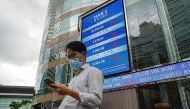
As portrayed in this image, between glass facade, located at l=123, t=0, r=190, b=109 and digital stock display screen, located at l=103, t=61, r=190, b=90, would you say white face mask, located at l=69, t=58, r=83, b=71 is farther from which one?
glass facade, located at l=123, t=0, r=190, b=109

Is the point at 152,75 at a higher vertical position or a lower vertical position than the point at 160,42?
lower

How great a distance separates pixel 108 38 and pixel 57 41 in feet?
61.3

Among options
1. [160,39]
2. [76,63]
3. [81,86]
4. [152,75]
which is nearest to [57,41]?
[160,39]

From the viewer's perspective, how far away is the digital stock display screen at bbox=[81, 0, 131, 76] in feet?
13.1

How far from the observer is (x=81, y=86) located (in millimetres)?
2031

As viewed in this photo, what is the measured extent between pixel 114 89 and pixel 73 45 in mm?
1626

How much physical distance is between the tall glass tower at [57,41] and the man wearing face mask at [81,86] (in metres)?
17.3

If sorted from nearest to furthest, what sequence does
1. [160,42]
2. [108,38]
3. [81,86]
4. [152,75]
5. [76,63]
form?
[81,86]
[76,63]
[152,75]
[108,38]
[160,42]

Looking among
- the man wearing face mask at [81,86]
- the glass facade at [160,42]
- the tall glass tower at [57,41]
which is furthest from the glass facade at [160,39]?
the tall glass tower at [57,41]

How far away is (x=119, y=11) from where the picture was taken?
174 inches

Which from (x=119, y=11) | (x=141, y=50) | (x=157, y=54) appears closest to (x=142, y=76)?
(x=119, y=11)

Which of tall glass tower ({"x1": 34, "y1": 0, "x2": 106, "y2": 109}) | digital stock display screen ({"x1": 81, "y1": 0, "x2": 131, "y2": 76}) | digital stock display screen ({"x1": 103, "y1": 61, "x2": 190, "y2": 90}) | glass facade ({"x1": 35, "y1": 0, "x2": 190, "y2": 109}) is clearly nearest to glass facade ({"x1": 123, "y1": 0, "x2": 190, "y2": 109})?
glass facade ({"x1": 35, "y1": 0, "x2": 190, "y2": 109})

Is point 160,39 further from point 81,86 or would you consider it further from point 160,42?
point 81,86

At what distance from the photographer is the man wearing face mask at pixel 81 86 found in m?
1.83
